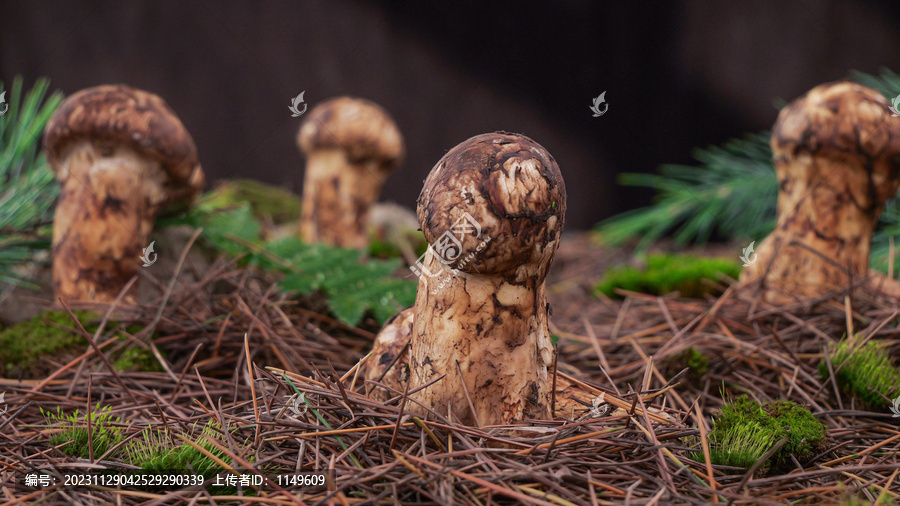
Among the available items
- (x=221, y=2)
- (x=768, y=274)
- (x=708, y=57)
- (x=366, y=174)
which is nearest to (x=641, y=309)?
(x=768, y=274)

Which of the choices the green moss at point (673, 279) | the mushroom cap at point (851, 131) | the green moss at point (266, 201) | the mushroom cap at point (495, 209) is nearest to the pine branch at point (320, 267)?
the mushroom cap at point (495, 209)

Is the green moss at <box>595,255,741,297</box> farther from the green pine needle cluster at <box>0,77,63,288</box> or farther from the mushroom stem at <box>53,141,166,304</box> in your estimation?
the green pine needle cluster at <box>0,77,63,288</box>

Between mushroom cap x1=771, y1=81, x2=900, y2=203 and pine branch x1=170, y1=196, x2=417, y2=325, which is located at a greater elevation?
mushroom cap x1=771, y1=81, x2=900, y2=203

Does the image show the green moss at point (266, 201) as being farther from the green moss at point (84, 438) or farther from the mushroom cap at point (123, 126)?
the green moss at point (84, 438)

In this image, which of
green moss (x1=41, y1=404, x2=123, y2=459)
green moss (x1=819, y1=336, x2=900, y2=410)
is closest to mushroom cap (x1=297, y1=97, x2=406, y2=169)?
green moss (x1=41, y1=404, x2=123, y2=459)

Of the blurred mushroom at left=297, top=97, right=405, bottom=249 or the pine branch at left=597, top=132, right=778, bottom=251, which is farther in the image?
the blurred mushroom at left=297, top=97, right=405, bottom=249
